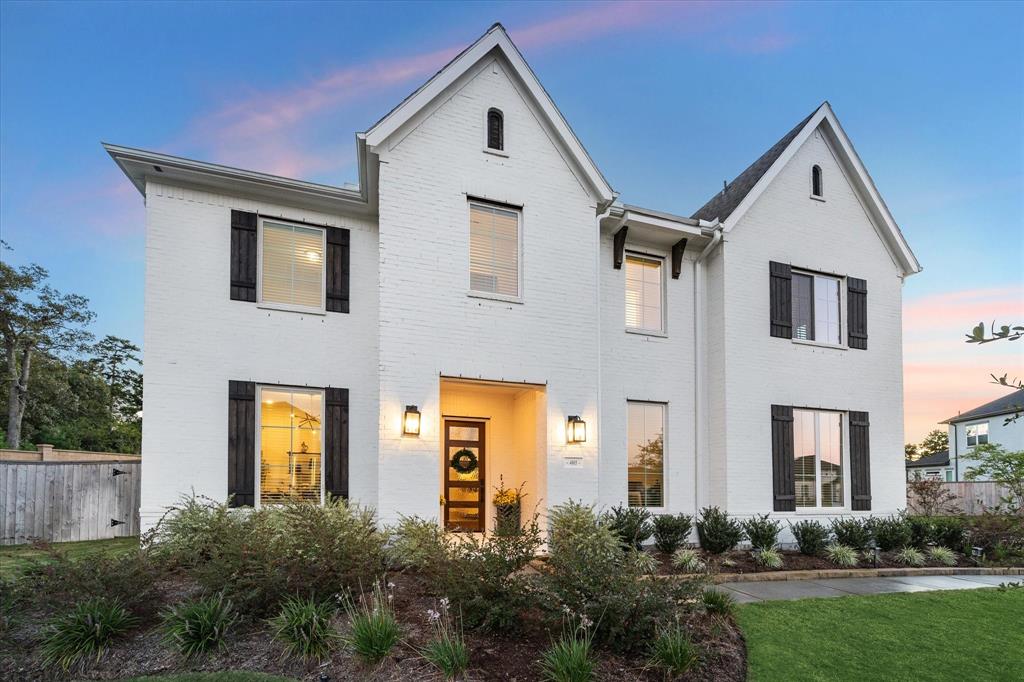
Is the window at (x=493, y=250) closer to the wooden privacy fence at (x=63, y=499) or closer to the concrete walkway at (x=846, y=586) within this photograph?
the concrete walkway at (x=846, y=586)

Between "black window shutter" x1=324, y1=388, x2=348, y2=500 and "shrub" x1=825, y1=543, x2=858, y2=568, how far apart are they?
27.4 ft

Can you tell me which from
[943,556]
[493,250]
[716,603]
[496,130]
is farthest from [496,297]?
[943,556]

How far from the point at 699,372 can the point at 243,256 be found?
855cm

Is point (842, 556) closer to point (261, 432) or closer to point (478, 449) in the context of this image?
point (478, 449)

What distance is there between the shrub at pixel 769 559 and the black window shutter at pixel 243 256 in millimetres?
9171

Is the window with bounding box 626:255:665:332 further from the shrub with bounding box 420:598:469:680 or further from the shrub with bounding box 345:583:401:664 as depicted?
the shrub with bounding box 345:583:401:664

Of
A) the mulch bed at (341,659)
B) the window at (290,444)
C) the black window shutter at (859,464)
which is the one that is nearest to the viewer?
the mulch bed at (341,659)

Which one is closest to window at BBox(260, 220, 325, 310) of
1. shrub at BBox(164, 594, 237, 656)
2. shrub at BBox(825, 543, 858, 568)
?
shrub at BBox(164, 594, 237, 656)

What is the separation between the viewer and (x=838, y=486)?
12.9 m

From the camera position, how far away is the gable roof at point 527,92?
947 centimetres

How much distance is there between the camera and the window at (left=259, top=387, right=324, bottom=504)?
A: 385 inches

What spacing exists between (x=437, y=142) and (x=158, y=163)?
4.13 m

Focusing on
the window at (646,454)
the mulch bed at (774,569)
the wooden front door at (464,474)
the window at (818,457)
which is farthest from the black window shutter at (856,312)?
the wooden front door at (464,474)

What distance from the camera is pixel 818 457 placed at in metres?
12.8
